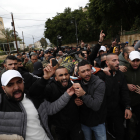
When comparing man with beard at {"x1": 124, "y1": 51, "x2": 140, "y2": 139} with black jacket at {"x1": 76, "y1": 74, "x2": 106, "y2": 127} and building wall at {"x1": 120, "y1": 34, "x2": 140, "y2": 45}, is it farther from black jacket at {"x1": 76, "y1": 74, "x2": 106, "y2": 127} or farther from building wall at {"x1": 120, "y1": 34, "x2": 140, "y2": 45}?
building wall at {"x1": 120, "y1": 34, "x2": 140, "y2": 45}

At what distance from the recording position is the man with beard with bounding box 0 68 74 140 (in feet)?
4.63

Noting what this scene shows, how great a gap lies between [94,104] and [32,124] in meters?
0.93

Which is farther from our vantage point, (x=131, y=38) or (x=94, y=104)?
(x=131, y=38)

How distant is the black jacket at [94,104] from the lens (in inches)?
70.0

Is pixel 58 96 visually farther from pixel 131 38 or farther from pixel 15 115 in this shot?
pixel 131 38

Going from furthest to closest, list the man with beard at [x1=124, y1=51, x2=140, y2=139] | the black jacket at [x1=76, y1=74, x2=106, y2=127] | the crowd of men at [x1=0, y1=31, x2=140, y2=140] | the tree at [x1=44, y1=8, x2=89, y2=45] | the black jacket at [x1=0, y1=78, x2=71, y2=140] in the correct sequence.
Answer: the tree at [x1=44, y1=8, x2=89, y2=45], the man with beard at [x1=124, y1=51, x2=140, y2=139], the black jacket at [x1=76, y1=74, x2=106, y2=127], the crowd of men at [x1=0, y1=31, x2=140, y2=140], the black jacket at [x1=0, y1=78, x2=71, y2=140]

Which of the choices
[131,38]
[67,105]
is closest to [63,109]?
[67,105]

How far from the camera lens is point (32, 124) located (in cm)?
159

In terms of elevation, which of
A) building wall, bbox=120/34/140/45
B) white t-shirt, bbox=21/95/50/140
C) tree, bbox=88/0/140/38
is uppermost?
tree, bbox=88/0/140/38

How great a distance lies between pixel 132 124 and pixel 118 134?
1.09m

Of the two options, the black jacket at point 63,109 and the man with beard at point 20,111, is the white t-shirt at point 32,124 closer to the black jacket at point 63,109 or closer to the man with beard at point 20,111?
the man with beard at point 20,111

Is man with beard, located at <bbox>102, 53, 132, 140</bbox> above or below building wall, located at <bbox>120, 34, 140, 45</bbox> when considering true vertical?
below

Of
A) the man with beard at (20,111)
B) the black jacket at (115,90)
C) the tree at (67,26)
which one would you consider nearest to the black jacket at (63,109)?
the man with beard at (20,111)

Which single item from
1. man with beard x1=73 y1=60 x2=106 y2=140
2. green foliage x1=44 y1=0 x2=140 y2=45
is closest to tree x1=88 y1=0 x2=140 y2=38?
green foliage x1=44 y1=0 x2=140 y2=45
